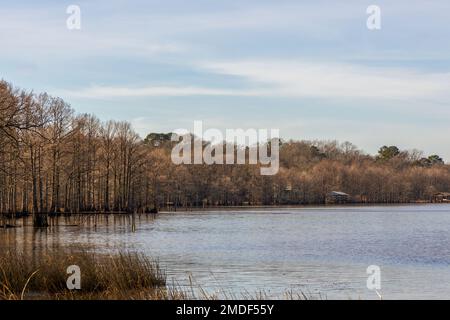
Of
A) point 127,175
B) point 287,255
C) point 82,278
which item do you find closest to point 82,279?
point 82,278

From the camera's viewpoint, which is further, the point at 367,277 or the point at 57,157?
the point at 57,157

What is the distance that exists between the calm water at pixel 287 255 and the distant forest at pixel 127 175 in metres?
7.79

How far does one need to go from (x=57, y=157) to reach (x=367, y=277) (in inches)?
2048

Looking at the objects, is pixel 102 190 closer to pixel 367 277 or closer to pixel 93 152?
pixel 93 152

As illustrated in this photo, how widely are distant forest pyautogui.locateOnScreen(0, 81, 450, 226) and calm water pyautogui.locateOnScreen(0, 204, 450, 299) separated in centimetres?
779

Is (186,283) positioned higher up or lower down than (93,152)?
lower down

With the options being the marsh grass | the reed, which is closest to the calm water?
the marsh grass

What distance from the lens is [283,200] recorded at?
164m

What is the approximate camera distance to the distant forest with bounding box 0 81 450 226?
6334 centimetres
